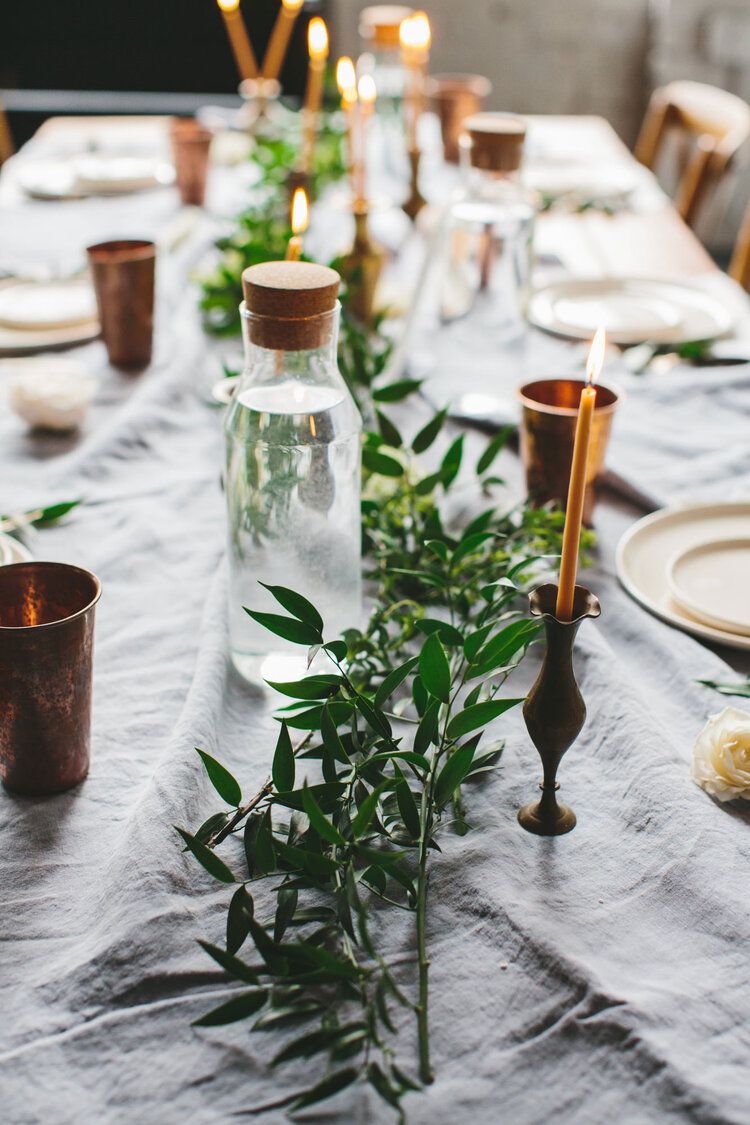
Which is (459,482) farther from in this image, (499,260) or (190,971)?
(190,971)

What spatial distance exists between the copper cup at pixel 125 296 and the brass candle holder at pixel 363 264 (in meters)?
0.24

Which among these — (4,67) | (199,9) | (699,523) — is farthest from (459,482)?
(4,67)

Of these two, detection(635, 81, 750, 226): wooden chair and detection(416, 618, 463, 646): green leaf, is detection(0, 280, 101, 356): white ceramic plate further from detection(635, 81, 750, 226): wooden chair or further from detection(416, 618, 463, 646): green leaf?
detection(635, 81, 750, 226): wooden chair

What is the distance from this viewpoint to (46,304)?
1462mm

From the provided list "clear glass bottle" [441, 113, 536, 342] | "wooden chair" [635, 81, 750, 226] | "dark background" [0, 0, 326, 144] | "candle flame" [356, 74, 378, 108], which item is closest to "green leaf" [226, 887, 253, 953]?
"clear glass bottle" [441, 113, 536, 342]

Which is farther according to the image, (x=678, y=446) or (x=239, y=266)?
(x=239, y=266)

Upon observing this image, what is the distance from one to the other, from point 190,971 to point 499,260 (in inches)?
34.4

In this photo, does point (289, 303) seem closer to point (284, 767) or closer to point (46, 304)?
point (284, 767)

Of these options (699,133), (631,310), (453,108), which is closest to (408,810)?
(631,310)

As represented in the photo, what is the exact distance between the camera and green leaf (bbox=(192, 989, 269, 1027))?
490mm

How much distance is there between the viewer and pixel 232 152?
89.4 inches

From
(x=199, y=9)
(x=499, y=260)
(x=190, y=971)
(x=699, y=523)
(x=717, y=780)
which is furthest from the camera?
(x=199, y=9)

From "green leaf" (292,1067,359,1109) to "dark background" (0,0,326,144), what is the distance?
3.58 metres

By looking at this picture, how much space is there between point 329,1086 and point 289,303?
42 centimetres
